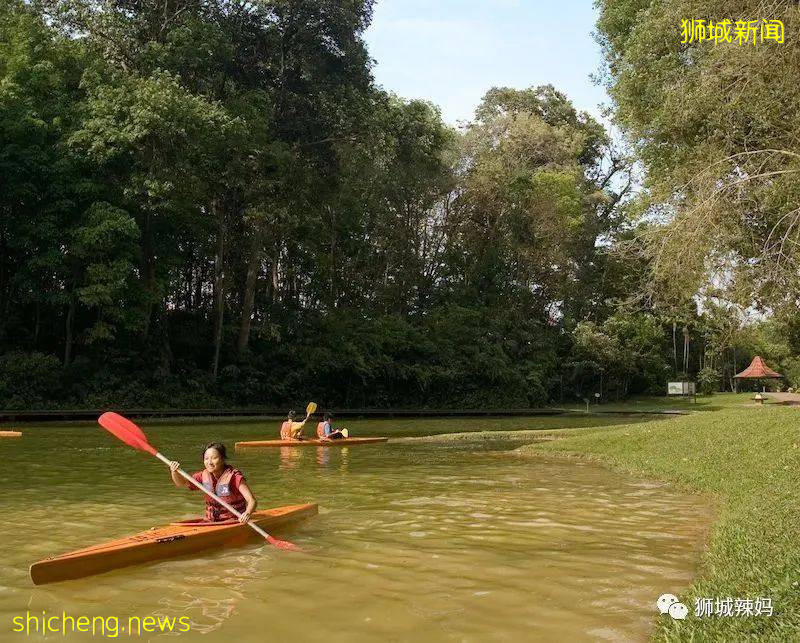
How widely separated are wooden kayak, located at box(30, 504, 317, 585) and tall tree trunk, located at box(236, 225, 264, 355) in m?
25.2

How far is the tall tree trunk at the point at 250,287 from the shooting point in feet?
106

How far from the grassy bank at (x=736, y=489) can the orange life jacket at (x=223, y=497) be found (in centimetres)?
447

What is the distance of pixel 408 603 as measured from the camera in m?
5.62

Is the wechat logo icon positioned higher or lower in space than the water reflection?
Result: higher

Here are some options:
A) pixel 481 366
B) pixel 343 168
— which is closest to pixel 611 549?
pixel 343 168

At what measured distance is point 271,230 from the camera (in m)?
33.0

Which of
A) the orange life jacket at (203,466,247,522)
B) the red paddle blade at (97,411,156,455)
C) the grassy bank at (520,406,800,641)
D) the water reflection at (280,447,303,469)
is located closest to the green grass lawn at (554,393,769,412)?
the grassy bank at (520,406,800,641)

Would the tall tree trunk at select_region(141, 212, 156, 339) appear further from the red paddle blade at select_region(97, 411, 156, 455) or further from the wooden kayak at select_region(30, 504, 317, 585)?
the wooden kayak at select_region(30, 504, 317, 585)

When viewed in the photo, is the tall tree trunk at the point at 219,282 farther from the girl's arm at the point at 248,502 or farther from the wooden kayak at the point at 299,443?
the girl's arm at the point at 248,502

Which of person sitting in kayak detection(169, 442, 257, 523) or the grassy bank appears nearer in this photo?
the grassy bank

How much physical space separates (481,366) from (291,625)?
35.6 metres

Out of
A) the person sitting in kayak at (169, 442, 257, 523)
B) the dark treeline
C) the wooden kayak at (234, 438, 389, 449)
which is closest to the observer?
the person sitting in kayak at (169, 442, 257, 523)

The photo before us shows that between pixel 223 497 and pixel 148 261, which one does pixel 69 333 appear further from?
pixel 223 497

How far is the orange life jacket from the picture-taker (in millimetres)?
7816
